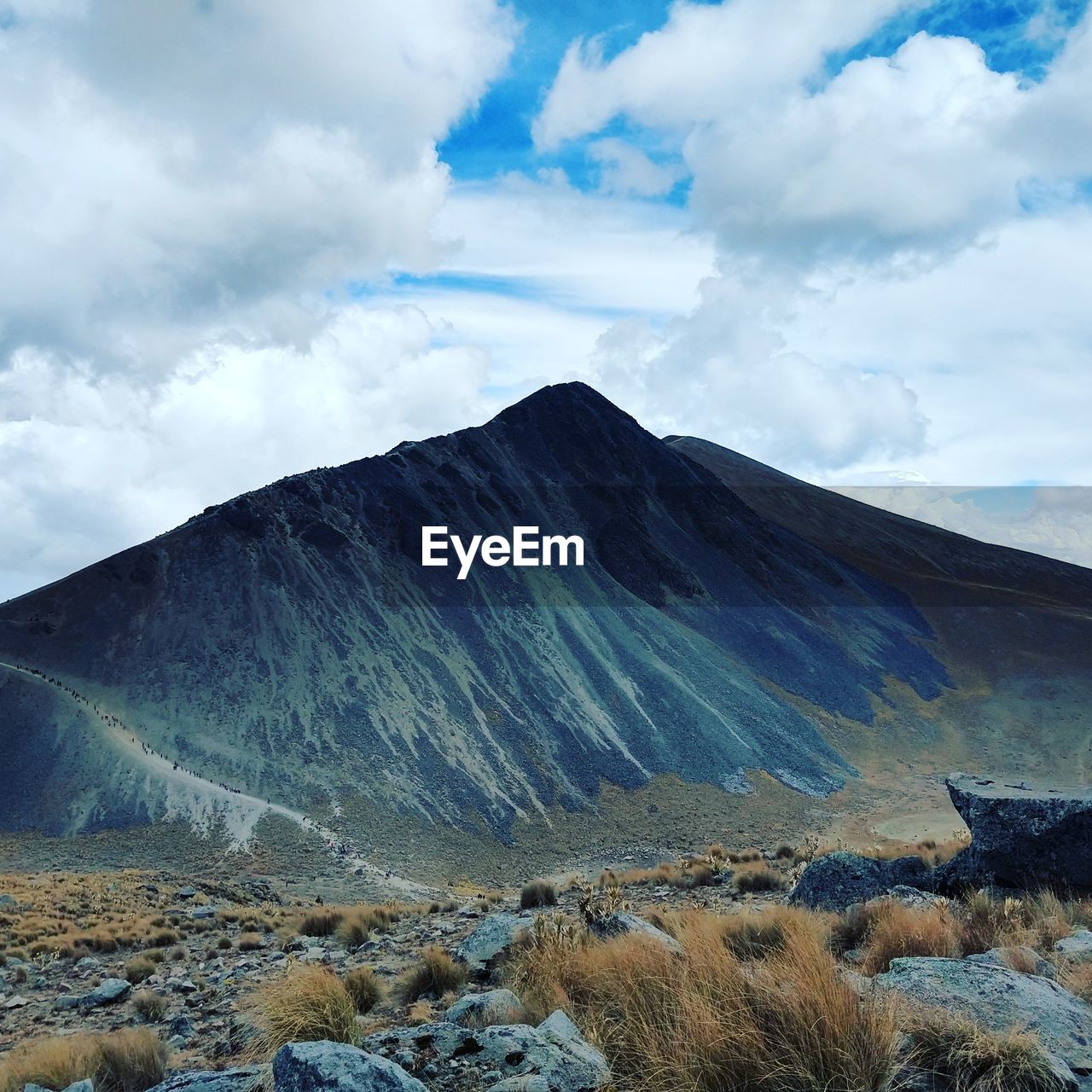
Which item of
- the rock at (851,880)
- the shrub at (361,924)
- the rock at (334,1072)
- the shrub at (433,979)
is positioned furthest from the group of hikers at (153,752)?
the rock at (334,1072)

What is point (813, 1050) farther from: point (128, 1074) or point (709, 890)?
point (709, 890)

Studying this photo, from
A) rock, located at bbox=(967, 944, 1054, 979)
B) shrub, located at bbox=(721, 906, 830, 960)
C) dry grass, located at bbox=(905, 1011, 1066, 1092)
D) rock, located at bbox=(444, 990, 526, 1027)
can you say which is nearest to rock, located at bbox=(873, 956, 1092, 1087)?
dry grass, located at bbox=(905, 1011, 1066, 1092)

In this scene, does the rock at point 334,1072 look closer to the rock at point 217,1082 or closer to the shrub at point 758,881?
the rock at point 217,1082

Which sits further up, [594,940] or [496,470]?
[496,470]

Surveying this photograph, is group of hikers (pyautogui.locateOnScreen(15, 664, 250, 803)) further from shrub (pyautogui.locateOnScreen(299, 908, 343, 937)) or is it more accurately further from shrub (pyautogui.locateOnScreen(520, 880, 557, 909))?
shrub (pyautogui.locateOnScreen(520, 880, 557, 909))

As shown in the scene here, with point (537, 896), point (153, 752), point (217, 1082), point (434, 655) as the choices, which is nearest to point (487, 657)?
point (434, 655)

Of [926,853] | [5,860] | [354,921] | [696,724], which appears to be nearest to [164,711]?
[5,860]
